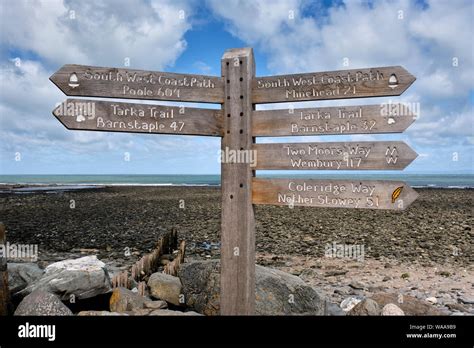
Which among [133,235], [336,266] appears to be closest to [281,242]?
[336,266]

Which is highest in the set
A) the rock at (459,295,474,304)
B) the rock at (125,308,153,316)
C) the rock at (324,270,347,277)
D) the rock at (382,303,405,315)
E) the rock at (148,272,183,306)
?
the rock at (125,308,153,316)

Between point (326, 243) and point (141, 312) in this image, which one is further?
point (326, 243)

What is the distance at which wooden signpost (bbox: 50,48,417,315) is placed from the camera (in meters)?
4.61

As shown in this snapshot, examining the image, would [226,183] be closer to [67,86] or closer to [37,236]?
[67,86]

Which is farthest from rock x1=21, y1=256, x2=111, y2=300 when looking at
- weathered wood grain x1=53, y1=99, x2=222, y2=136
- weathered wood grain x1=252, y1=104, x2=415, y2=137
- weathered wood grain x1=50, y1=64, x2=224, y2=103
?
weathered wood grain x1=252, y1=104, x2=415, y2=137

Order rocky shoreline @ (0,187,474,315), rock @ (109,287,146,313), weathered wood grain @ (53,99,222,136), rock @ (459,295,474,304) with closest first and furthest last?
weathered wood grain @ (53,99,222,136) < rock @ (109,287,146,313) < rock @ (459,295,474,304) < rocky shoreline @ (0,187,474,315)

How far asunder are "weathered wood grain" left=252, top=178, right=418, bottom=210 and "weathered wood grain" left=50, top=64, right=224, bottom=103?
4.40 ft

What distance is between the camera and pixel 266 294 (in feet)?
20.7

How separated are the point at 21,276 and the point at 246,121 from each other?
4.59 metres

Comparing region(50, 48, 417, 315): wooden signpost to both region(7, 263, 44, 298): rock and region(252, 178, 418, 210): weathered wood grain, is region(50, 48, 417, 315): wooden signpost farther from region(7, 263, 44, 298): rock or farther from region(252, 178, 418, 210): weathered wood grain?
region(7, 263, 44, 298): rock

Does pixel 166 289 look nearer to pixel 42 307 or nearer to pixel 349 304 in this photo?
pixel 42 307

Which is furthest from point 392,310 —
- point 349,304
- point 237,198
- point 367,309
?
point 237,198


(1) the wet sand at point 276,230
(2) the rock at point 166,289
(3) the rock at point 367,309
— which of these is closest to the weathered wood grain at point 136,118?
(2) the rock at point 166,289
